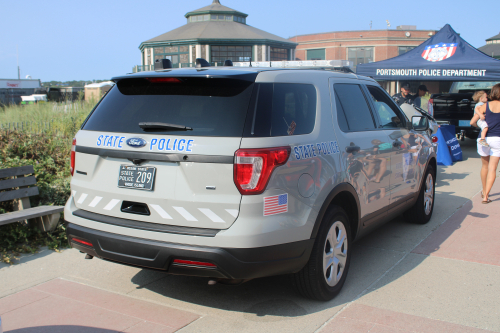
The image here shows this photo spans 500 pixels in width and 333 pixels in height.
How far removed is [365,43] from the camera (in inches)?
2776

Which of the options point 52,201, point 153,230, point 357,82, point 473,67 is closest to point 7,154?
point 52,201

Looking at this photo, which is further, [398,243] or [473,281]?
[398,243]

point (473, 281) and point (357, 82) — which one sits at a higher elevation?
Answer: point (357, 82)

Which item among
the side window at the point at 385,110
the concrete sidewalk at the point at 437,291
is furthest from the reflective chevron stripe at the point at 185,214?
the side window at the point at 385,110

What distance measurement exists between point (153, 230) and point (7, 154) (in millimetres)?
4884

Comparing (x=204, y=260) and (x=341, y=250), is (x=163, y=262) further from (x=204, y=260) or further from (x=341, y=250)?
(x=341, y=250)

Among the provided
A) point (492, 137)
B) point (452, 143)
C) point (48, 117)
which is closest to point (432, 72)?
point (452, 143)

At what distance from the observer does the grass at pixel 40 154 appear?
16.9 feet

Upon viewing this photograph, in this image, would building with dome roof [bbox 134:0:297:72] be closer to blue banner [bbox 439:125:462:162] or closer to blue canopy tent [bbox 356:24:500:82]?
blue canopy tent [bbox 356:24:500:82]

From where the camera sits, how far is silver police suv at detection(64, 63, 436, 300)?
9.98 feet

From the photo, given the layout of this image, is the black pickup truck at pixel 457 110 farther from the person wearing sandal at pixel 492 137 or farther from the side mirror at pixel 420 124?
the side mirror at pixel 420 124

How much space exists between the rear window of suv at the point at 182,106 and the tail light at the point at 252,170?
0.57 feet

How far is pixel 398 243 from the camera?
215 inches

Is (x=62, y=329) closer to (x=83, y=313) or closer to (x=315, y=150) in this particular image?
(x=83, y=313)
